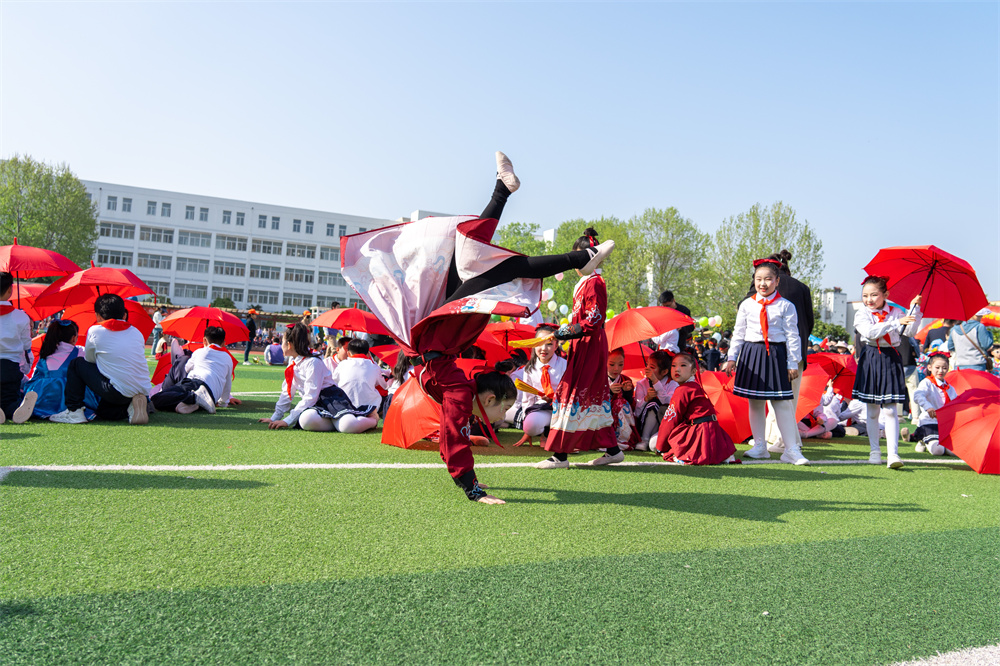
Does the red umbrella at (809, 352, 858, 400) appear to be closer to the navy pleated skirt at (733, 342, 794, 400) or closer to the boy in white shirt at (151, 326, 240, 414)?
the navy pleated skirt at (733, 342, 794, 400)

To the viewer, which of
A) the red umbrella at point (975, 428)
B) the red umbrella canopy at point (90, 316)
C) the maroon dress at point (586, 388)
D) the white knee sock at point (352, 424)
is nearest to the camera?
the maroon dress at point (586, 388)

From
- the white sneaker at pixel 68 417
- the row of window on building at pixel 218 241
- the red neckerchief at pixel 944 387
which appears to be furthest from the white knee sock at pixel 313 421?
the row of window on building at pixel 218 241

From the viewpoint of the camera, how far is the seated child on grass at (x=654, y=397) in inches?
270

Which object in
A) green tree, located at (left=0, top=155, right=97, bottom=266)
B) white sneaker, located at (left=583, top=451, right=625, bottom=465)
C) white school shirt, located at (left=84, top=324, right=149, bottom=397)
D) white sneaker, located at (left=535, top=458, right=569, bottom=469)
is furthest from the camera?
green tree, located at (left=0, top=155, right=97, bottom=266)

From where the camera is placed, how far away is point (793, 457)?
6203 millimetres

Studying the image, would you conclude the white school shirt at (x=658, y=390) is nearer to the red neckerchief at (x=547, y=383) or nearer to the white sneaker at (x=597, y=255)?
the red neckerchief at (x=547, y=383)

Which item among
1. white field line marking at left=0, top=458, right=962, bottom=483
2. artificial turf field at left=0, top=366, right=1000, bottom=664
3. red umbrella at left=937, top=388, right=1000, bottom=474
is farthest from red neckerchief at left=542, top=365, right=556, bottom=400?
red umbrella at left=937, top=388, right=1000, bottom=474

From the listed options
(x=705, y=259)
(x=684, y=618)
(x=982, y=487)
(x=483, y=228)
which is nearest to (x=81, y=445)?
(x=483, y=228)

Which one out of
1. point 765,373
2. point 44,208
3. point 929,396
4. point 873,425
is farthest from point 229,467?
point 44,208

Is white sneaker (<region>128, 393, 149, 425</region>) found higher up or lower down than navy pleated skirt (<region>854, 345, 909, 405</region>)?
lower down

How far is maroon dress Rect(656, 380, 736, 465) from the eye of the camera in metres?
5.97

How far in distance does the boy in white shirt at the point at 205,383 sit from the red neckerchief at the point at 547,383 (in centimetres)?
446

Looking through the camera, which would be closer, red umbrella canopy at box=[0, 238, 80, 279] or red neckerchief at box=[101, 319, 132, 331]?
red neckerchief at box=[101, 319, 132, 331]

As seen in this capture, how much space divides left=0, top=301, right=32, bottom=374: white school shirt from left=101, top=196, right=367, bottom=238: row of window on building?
66774 mm
